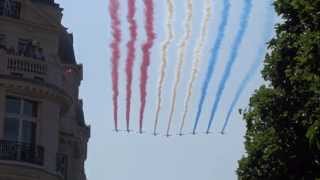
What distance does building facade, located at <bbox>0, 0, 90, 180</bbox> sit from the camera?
57.9 meters

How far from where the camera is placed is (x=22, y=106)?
2302 inches

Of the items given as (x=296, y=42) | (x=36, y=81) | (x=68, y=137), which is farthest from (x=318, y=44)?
(x=68, y=137)

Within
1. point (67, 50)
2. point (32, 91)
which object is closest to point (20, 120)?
point (32, 91)

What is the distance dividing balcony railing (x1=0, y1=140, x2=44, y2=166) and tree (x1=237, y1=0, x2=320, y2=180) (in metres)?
10.1

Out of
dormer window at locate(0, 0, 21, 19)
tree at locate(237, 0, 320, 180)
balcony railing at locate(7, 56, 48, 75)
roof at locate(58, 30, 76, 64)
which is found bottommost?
tree at locate(237, 0, 320, 180)

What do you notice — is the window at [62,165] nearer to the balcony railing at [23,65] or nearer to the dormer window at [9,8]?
the balcony railing at [23,65]

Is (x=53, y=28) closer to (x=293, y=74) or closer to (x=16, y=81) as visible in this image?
(x=16, y=81)

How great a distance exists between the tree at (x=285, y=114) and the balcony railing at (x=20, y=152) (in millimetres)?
10125

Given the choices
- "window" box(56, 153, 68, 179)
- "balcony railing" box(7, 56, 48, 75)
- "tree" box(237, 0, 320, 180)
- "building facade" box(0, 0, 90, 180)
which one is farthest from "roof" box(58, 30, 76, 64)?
"tree" box(237, 0, 320, 180)

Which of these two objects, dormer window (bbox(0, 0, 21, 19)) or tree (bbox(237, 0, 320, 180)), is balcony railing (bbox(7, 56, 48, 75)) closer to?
dormer window (bbox(0, 0, 21, 19))

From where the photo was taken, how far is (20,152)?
5791 centimetres

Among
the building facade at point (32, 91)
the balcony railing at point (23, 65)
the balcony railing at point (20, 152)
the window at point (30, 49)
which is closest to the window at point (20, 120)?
the building facade at point (32, 91)

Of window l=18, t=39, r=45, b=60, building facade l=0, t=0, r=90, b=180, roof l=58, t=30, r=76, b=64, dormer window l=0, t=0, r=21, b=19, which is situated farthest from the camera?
roof l=58, t=30, r=76, b=64

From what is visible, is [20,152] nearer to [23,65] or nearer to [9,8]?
[23,65]
